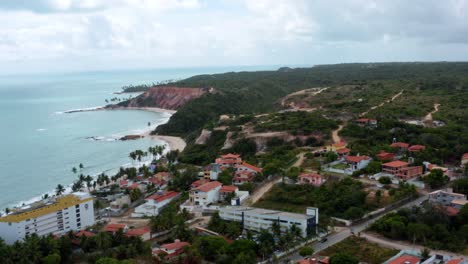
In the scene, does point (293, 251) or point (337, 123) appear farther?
point (337, 123)

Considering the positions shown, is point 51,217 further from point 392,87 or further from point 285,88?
point 285,88

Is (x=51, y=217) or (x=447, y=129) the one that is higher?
(x=447, y=129)

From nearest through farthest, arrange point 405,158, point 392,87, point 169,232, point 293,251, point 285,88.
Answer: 1. point 293,251
2. point 169,232
3. point 405,158
4. point 392,87
5. point 285,88

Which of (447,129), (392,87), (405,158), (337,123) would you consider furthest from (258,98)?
(405,158)

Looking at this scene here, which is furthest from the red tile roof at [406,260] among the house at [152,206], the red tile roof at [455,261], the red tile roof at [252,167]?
the house at [152,206]

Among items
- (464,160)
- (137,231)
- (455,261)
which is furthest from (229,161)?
(455,261)

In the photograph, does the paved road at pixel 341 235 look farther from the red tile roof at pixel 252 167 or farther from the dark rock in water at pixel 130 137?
the dark rock in water at pixel 130 137
